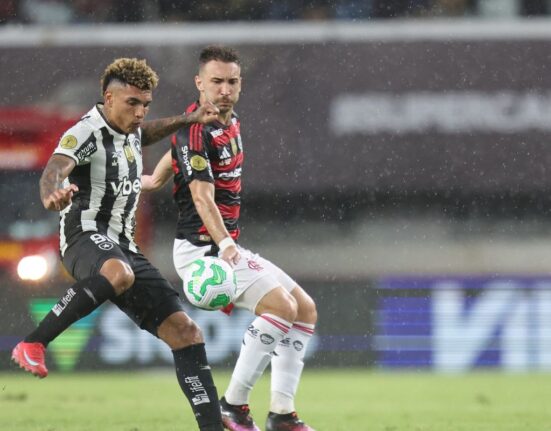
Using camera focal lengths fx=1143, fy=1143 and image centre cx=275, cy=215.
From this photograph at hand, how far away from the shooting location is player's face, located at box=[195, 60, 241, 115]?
5809mm

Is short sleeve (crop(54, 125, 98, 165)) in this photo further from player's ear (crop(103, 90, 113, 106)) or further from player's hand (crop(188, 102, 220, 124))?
player's hand (crop(188, 102, 220, 124))

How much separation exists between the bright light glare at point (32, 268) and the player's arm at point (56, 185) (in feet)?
16.9

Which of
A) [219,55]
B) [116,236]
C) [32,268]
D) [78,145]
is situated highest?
[219,55]

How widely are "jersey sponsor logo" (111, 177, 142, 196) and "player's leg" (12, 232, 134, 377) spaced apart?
1.31 feet

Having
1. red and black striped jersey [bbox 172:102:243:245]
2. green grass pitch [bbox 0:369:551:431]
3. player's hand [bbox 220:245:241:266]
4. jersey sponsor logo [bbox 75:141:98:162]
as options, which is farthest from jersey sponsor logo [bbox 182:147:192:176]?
green grass pitch [bbox 0:369:551:431]

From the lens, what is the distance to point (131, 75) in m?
5.33

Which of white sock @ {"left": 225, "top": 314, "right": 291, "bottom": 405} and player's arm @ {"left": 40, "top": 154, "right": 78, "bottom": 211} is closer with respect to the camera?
player's arm @ {"left": 40, "top": 154, "right": 78, "bottom": 211}

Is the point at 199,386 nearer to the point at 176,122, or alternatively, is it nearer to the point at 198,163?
the point at 198,163

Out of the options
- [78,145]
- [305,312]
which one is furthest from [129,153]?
[305,312]

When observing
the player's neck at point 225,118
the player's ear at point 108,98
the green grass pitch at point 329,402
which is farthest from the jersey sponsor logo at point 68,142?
the green grass pitch at point 329,402

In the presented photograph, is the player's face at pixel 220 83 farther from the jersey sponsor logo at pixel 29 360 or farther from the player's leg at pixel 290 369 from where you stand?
the jersey sponsor logo at pixel 29 360

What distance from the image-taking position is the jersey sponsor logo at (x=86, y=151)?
17.0 feet

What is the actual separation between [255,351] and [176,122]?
1.20m

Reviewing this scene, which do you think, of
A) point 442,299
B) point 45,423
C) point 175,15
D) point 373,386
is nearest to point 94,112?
point 45,423
